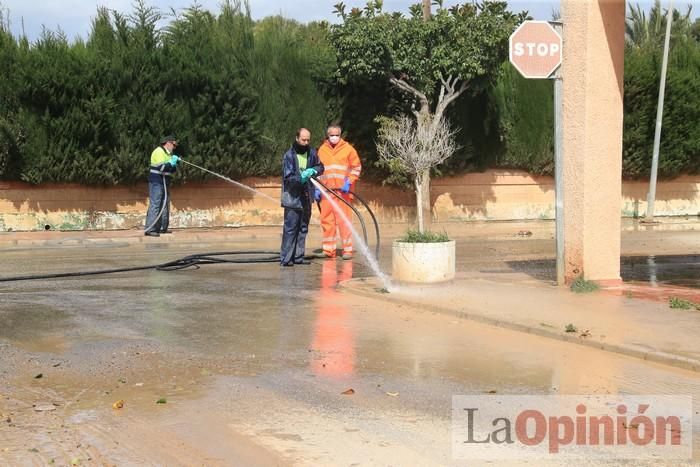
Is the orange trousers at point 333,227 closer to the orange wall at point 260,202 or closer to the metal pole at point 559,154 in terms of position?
the metal pole at point 559,154

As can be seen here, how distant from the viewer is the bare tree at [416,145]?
22.8 m

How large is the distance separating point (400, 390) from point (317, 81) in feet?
57.0

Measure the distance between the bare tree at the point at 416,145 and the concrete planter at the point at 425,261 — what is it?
35.6ft

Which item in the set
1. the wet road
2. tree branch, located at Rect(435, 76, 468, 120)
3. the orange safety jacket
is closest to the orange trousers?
the orange safety jacket

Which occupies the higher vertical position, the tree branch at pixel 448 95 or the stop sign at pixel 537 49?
the tree branch at pixel 448 95

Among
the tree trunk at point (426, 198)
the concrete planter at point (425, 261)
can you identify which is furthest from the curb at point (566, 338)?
the tree trunk at point (426, 198)

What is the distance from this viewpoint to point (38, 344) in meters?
8.55

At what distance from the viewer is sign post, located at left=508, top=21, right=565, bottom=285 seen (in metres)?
11.3

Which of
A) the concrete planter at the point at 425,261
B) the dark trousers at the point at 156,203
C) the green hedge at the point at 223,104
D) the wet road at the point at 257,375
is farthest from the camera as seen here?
the green hedge at the point at 223,104

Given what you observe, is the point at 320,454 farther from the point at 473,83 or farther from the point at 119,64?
the point at 473,83

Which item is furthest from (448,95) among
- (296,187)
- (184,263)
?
(184,263)

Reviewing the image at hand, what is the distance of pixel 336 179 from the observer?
15375 millimetres

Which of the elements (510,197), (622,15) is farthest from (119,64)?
(622,15)

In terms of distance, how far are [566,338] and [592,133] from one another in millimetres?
3439
